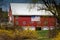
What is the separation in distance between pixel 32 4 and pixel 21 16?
895 inches

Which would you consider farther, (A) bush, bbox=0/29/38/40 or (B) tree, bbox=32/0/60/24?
(B) tree, bbox=32/0/60/24

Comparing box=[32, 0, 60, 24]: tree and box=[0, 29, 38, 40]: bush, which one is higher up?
box=[32, 0, 60, 24]: tree

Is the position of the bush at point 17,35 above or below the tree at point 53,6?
below

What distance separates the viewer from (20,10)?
49750 millimetres

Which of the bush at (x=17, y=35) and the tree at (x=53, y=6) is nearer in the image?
the bush at (x=17, y=35)

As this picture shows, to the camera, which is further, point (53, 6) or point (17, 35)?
point (53, 6)

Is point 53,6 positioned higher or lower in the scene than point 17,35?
higher

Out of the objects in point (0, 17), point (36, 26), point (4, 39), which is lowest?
point (36, 26)

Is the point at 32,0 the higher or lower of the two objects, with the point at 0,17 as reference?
higher

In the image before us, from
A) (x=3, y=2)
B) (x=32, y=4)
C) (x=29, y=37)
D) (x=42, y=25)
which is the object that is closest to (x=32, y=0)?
(x=32, y=4)

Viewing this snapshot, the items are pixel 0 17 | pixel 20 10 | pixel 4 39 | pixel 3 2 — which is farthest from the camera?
pixel 20 10

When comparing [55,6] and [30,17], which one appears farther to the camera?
[30,17]

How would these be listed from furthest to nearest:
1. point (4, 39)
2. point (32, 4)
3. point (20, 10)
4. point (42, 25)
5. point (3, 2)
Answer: point (20, 10) < point (42, 25) < point (3, 2) < point (32, 4) < point (4, 39)

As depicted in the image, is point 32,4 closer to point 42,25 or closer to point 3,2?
point 3,2
